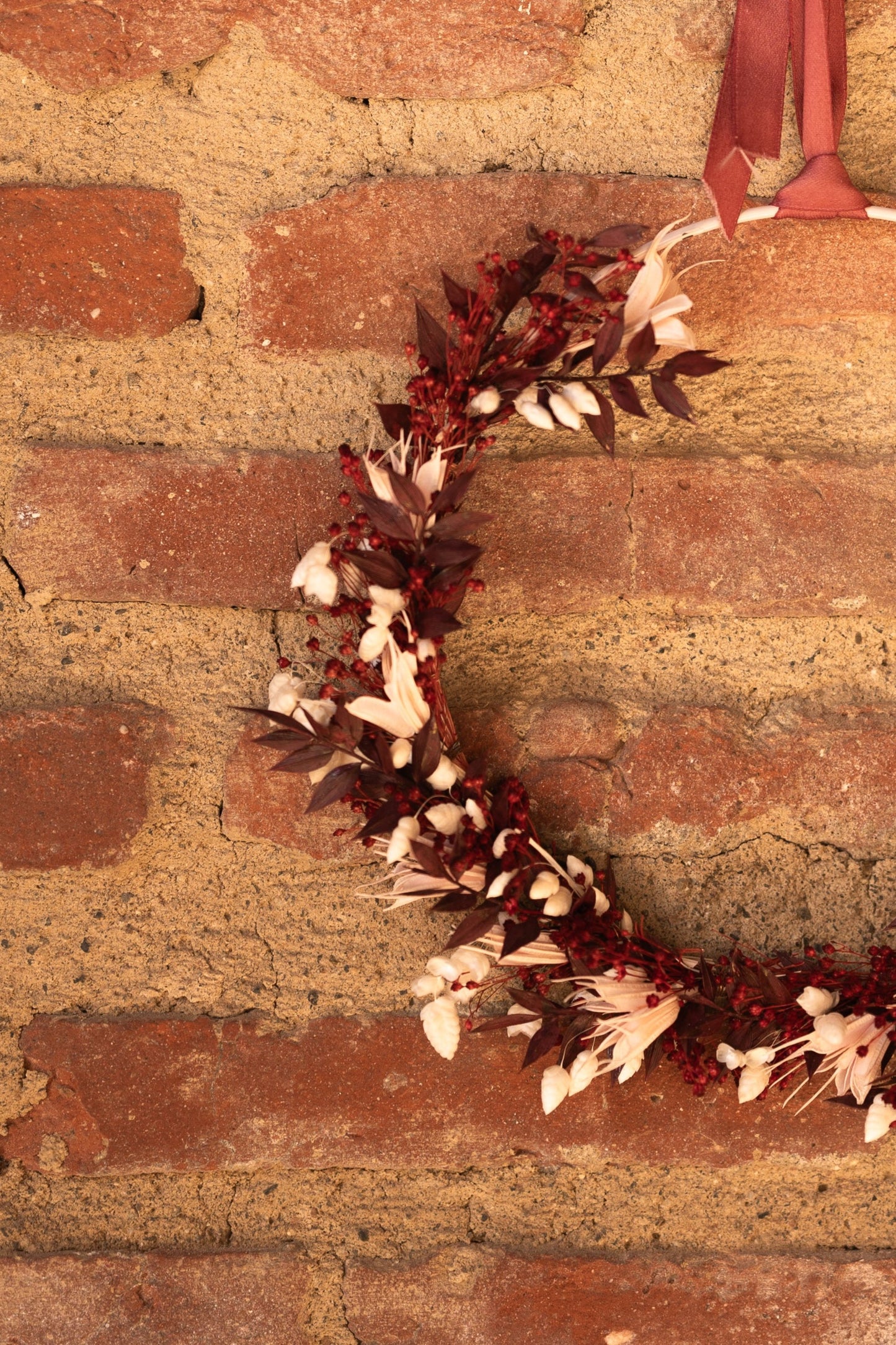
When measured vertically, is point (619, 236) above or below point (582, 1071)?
above

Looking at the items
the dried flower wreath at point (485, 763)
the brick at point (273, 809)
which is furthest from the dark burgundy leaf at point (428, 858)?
the brick at point (273, 809)

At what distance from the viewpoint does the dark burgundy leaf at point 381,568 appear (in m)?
0.69

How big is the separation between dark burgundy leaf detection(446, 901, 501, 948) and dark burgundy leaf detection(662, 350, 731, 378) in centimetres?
38

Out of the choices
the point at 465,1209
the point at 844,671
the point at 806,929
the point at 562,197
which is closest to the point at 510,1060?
the point at 465,1209

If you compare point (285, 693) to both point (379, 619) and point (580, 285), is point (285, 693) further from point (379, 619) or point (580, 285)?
point (580, 285)

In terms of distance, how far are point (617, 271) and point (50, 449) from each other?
0.42 meters

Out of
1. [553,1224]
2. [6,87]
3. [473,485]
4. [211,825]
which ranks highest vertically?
[6,87]

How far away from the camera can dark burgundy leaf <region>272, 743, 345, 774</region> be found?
710mm

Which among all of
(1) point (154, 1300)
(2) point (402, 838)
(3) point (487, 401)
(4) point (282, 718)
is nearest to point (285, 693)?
(4) point (282, 718)

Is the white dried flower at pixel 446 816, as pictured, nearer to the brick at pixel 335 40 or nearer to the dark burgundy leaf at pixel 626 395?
the dark burgundy leaf at pixel 626 395

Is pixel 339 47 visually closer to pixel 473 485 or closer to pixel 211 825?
pixel 473 485

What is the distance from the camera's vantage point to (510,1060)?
0.79 meters

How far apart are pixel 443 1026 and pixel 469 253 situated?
0.54 m

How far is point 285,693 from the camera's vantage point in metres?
0.72
